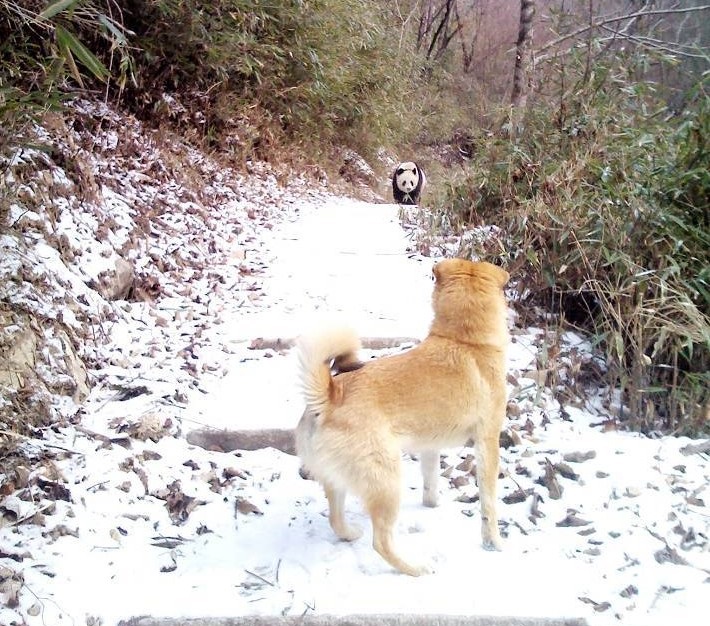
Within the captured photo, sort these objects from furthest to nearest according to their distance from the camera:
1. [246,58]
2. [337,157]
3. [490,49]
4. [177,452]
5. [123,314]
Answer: [490,49] → [337,157] → [246,58] → [123,314] → [177,452]

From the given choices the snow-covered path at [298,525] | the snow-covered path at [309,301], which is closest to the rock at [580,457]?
the snow-covered path at [298,525]

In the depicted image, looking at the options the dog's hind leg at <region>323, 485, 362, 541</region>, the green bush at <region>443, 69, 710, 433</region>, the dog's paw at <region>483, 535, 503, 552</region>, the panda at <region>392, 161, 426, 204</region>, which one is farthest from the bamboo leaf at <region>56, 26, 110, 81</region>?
the panda at <region>392, 161, 426, 204</region>

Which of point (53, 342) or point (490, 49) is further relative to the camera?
point (490, 49)

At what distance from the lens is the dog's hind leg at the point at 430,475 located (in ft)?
8.90

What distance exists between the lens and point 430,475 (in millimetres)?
2746

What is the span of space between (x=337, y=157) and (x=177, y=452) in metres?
12.1

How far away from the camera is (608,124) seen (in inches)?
211

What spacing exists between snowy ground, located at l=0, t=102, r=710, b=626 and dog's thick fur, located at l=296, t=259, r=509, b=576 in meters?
0.18

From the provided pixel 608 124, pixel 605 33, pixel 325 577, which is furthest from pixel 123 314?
pixel 605 33

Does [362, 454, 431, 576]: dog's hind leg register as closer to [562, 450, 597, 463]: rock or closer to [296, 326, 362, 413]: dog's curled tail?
[296, 326, 362, 413]: dog's curled tail

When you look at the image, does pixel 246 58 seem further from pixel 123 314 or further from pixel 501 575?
pixel 501 575

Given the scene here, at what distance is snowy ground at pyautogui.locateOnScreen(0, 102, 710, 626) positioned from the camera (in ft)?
7.13

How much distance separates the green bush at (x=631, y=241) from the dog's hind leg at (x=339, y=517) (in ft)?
6.32

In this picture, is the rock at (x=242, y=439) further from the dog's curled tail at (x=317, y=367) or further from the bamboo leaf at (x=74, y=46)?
the bamboo leaf at (x=74, y=46)
